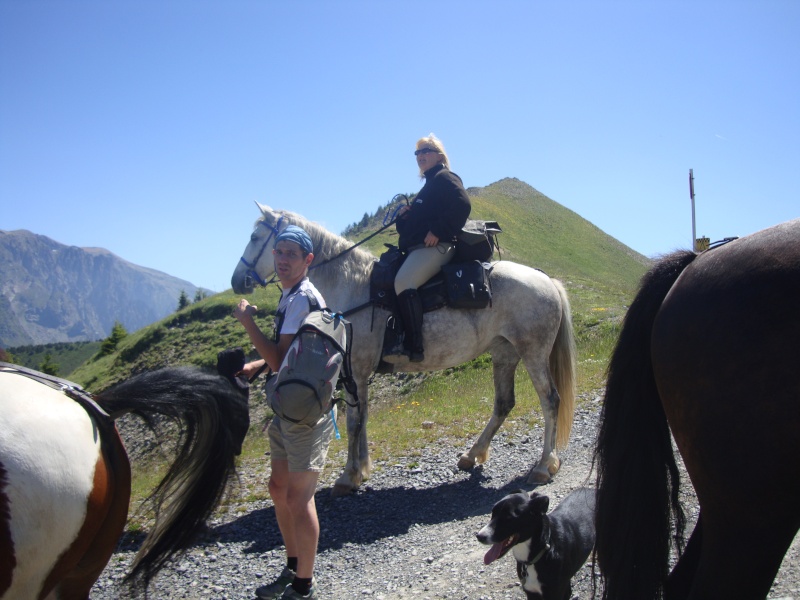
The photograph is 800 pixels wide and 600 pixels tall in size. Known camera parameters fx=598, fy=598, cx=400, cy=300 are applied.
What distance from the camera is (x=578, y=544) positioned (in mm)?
4191

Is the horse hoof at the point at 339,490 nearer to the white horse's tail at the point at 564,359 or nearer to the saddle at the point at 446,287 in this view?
the saddle at the point at 446,287

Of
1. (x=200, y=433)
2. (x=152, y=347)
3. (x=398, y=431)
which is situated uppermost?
(x=200, y=433)

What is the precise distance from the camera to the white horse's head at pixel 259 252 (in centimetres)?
719

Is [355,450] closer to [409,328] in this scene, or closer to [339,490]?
[339,490]

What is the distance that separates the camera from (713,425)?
2.17 metres

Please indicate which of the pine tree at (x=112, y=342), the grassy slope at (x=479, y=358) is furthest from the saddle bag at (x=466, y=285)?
the pine tree at (x=112, y=342)

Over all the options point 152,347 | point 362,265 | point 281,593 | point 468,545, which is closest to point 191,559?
point 281,593

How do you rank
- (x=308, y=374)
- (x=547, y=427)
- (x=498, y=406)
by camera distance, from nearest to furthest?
(x=308, y=374) < (x=547, y=427) < (x=498, y=406)

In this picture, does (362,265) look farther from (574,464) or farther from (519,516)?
(519,516)

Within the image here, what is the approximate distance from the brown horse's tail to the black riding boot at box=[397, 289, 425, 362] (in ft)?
13.4

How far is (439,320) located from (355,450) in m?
1.82

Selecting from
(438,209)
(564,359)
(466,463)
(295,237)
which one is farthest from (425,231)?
(466,463)

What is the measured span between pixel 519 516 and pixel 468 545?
160cm

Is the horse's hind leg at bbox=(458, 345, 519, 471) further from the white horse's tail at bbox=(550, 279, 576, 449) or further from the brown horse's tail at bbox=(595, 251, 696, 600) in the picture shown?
the brown horse's tail at bbox=(595, 251, 696, 600)
